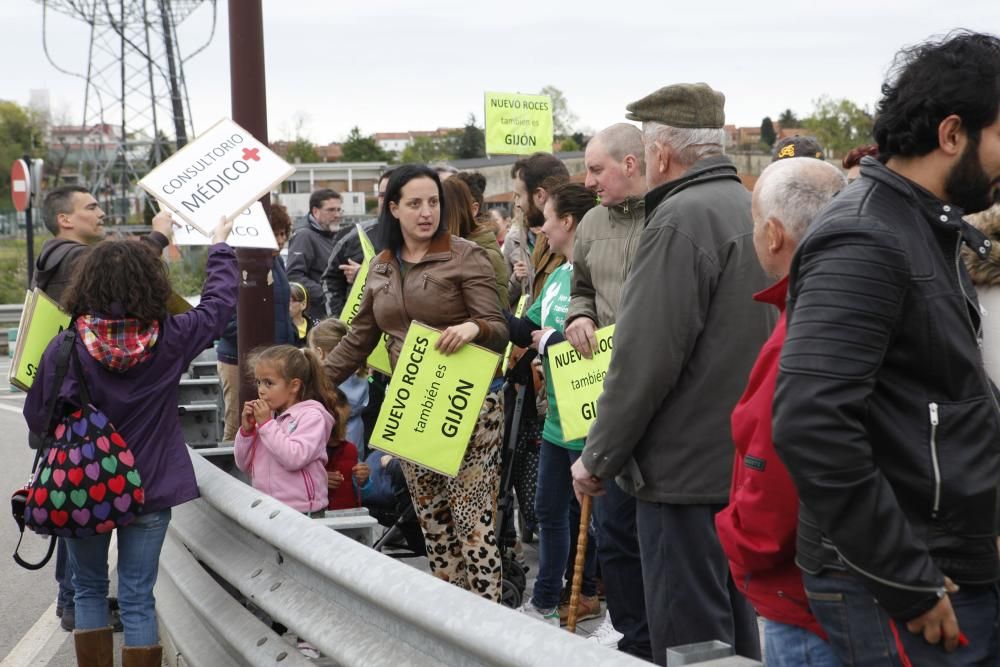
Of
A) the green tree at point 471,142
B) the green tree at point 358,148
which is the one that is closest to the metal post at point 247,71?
the green tree at point 471,142

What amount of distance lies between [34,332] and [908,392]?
4.52 meters

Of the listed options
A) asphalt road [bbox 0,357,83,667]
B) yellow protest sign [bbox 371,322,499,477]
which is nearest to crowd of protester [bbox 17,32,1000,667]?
yellow protest sign [bbox 371,322,499,477]

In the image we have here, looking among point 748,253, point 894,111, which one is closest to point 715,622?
point 748,253

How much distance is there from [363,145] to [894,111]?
142 meters

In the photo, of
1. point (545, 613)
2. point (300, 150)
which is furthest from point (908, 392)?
point (300, 150)

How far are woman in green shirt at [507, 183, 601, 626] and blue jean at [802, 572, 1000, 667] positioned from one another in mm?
3168

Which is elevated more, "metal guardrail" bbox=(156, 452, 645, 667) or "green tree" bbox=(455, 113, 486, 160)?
"green tree" bbox=(455, 113, 486, 160)

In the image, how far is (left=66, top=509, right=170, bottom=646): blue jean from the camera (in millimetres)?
5094

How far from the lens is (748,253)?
3.79 metres

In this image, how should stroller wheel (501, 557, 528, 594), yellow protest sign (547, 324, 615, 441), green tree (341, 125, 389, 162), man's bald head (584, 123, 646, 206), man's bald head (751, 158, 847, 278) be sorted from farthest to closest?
green tree (341, 125, 389, 162)
stroller wheel (501, 557, 528, 594)
yellow protest sign (547, 324, 615, 441)
man's bald head (584, 123, 646, 206)
man's bald head (751, 158, 847, 278)

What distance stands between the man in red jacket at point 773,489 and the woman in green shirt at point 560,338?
2836mm

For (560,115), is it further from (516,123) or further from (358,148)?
(516,123)

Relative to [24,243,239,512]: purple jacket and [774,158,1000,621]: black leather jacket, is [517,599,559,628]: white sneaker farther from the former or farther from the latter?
[774,158,1000,621]: black leather jacket

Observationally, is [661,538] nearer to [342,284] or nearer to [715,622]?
[715,622]
